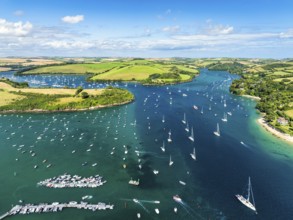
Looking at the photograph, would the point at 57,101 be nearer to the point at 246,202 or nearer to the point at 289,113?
the point at 246,202

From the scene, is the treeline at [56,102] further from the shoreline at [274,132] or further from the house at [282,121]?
the house at [282,121]

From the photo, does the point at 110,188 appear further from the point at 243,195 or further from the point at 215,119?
the point at 215,119

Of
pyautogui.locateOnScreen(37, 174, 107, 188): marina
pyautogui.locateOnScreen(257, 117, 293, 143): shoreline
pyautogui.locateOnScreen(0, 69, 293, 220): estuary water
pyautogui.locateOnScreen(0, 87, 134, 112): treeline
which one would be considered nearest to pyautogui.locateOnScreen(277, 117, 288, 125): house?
pyautogui.locateOnScreen(257, 117, 293, 143): shoreline

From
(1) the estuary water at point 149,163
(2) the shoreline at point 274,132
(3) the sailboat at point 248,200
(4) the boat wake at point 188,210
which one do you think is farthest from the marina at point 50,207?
(2) the shoreline at point 274,132

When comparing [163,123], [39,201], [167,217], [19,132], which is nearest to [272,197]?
[167,217]

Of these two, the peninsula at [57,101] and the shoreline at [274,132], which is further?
the peninsula at [57,101]

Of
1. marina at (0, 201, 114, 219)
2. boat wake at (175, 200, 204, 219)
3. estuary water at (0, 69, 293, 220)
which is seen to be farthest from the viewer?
estuary water at (0, 69, 293, 220)

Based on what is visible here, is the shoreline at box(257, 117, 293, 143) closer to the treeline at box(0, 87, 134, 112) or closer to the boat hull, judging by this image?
the boat hull

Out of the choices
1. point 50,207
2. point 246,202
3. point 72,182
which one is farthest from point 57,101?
point 246,202

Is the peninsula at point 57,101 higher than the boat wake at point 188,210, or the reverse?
the peninsula at point 57,101
